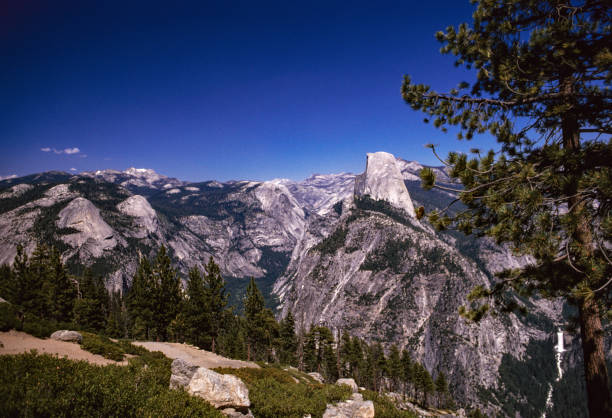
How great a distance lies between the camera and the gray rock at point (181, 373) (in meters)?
12.3

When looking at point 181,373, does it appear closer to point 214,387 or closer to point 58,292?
point 214,387

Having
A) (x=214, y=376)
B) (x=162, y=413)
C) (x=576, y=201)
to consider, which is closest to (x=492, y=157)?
(x=576, y=201)

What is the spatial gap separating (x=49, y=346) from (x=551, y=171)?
24.2 meters

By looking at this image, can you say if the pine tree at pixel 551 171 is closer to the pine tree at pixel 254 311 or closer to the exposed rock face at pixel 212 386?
the exposed rock face at pixel 212 386

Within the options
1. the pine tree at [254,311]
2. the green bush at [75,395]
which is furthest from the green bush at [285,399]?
the pine tree at [254,311]

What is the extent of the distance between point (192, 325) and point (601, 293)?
43.7 meters

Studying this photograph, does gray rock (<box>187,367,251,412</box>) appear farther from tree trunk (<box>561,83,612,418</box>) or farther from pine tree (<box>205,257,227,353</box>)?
pine tree (<box>205,257,227,353</box>)

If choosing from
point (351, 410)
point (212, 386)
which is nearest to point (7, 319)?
point (212, 386)

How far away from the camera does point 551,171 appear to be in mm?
6059

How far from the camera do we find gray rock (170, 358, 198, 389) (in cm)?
1230

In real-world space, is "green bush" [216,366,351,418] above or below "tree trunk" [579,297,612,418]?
below

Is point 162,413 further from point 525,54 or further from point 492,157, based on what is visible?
point 525,54

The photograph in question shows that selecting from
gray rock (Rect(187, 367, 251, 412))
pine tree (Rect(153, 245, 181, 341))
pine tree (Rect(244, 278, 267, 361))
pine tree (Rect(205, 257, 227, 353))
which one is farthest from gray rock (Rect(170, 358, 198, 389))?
pine tree (Rect(244, 278, 267, 361))

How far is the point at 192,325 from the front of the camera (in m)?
39.8
